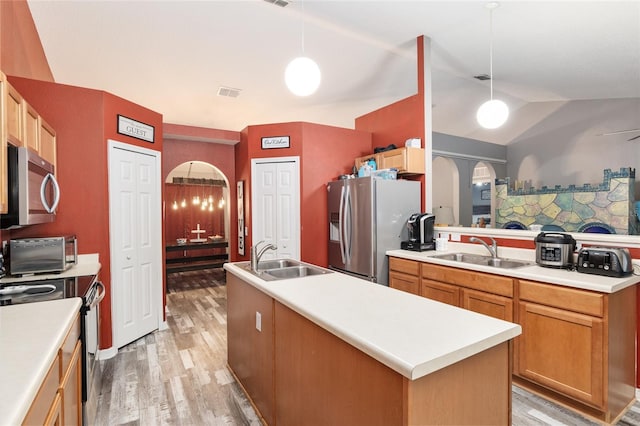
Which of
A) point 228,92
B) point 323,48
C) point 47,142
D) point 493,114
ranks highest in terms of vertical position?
point 323,48

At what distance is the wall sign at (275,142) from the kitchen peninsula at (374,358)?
120 inches

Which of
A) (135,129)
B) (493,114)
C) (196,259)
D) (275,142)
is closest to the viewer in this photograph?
(493,114)

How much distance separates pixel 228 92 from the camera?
4.80 m

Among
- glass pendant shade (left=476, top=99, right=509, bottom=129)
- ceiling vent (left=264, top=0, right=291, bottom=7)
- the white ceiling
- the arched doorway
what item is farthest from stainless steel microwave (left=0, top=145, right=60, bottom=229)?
the arched doorway

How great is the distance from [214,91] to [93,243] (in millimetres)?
2700

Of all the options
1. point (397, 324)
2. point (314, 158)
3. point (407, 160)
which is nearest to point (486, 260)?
point (407, 160)

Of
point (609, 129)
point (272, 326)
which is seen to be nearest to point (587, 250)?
point (272, 326)

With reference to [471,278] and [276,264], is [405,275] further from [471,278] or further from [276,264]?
[276,264]

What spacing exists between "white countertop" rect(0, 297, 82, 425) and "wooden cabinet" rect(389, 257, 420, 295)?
278 cm

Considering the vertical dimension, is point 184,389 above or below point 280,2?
below

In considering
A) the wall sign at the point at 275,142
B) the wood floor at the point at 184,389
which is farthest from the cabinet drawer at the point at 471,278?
the wall sign at the point at 275,142

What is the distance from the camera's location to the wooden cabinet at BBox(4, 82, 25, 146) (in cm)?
166

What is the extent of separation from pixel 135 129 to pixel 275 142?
186 cm

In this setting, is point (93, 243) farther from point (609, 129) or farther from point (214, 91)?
point (609, 129)
